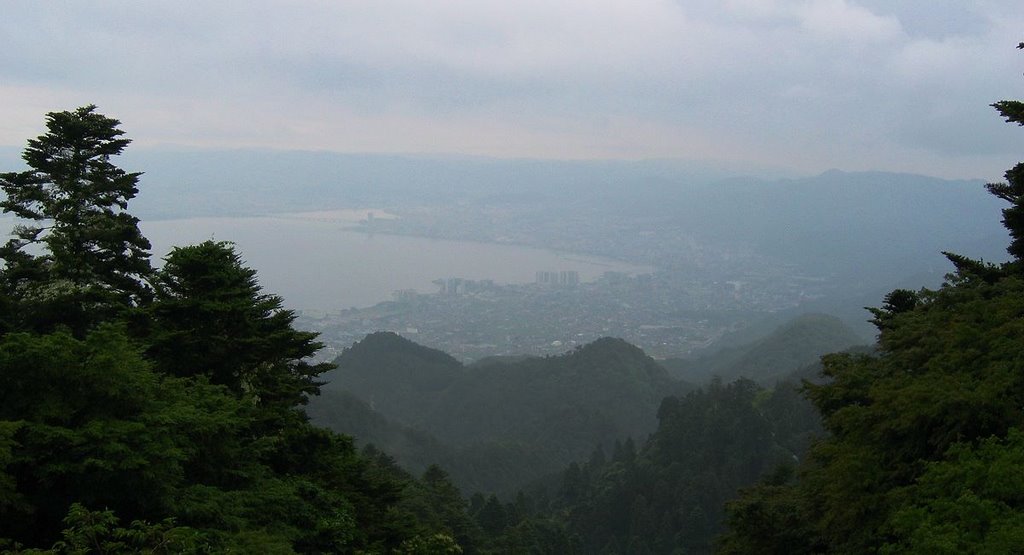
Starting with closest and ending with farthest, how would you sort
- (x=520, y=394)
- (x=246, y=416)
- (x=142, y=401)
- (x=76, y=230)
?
(x=142, y=401)
(x=246, y=416)
(x=76, y=230)
(x=520, y=394)

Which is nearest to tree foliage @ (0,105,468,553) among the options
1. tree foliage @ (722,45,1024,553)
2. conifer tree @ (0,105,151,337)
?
conifer tree @ (0,105,151,337)

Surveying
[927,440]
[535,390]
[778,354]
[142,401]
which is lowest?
[535,390]

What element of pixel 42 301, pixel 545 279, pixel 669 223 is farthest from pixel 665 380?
pixel 669 223

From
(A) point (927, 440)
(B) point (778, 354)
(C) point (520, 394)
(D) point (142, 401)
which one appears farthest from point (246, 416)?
(B) point (778, 354)

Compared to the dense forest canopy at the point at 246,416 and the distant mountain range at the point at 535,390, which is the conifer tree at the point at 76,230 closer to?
the dense forest canopy at the point at 246,416

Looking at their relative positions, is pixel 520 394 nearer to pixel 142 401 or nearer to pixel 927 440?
pixel 927 440

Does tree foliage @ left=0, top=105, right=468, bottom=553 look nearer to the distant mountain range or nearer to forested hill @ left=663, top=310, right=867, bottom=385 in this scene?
the distant mountain range

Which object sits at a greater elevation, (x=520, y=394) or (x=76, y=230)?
(x=76, y=230)

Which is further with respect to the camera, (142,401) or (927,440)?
(927,440)
